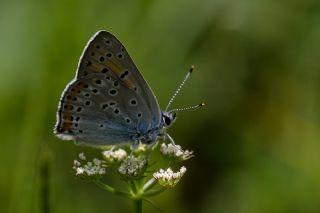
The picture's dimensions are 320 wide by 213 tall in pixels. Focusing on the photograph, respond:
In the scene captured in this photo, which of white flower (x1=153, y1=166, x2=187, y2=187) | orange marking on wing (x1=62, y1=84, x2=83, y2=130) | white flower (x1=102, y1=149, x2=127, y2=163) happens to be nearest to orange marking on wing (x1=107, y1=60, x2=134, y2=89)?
orange marking on wing (x1=62, y1=84, x2=83, y2=130)

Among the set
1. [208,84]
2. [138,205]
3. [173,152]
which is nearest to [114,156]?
[173,152]

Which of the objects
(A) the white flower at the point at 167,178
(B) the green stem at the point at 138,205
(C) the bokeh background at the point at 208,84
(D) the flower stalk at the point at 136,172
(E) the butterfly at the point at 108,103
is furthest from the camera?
(C) the bokeh background at the point at 208,84

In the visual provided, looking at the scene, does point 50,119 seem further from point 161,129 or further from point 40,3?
point 161,129

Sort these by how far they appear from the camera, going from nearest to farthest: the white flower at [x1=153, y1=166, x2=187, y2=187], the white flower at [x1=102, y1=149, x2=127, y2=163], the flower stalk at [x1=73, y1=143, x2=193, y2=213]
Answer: the flower stalk at [x1=73, y1=143, x2=193, y2=213], the white flower at [x1=153, y1=166, x2=187, y2=187], the white flower at [x1=102, y1=149, x2=127, y2=163]

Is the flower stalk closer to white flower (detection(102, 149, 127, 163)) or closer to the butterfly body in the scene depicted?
white flower (detection(102, 149, 127, 163))

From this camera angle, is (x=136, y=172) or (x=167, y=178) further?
(x=167, y=178)

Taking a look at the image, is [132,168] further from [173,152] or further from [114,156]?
[173,152]

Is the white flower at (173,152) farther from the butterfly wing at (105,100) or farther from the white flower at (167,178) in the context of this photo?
the white flower at (167,178)

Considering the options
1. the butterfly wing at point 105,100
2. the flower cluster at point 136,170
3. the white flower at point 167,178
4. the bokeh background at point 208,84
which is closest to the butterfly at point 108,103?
the butterfly wing at point 105,100
